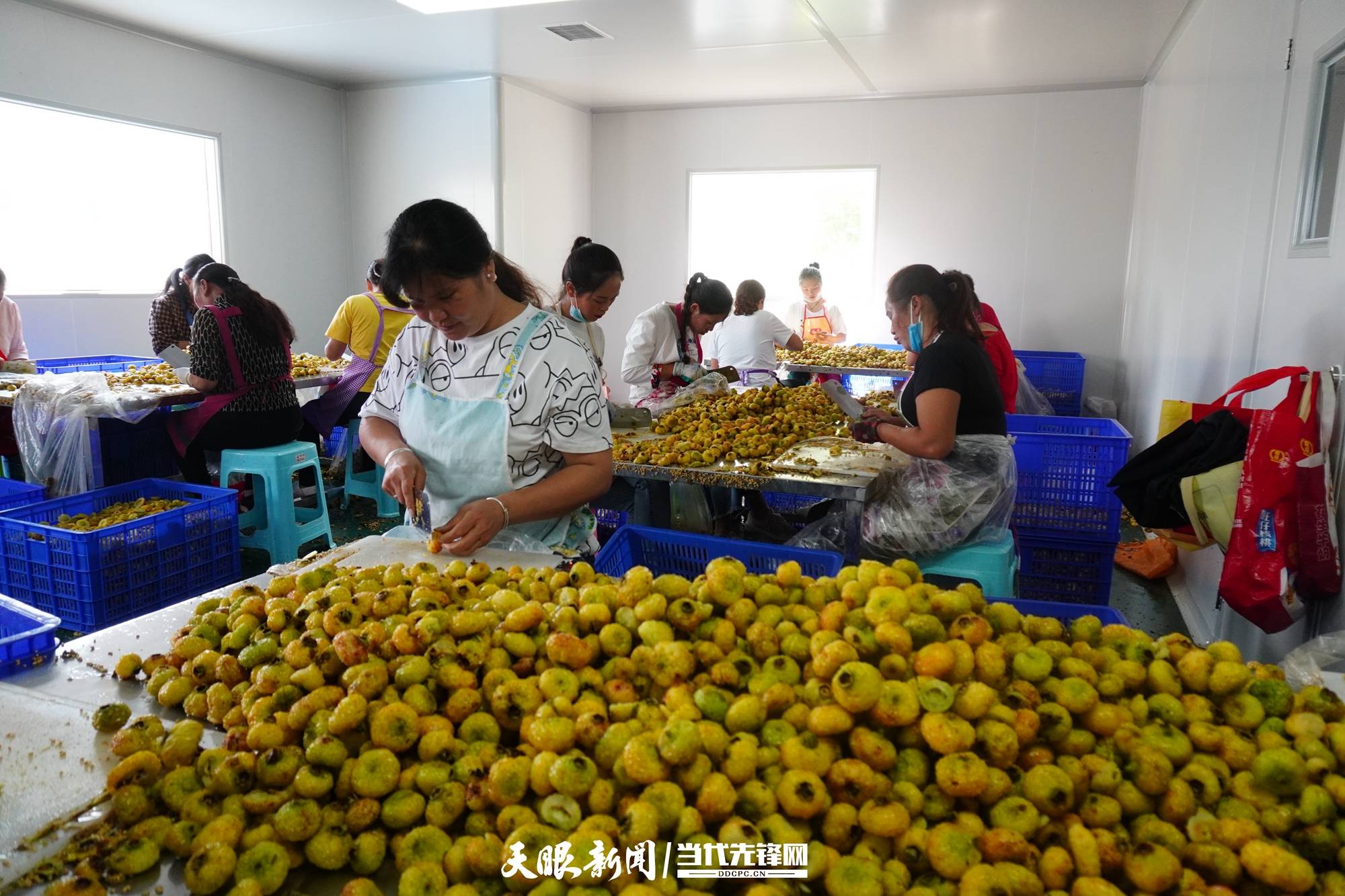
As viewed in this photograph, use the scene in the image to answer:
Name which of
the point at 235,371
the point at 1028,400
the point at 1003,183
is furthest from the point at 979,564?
the point at 1003,183

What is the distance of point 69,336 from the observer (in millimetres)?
6043

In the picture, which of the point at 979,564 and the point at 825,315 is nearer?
the point at 979,564

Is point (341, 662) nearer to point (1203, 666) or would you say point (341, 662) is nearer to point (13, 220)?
point (1203, 666)

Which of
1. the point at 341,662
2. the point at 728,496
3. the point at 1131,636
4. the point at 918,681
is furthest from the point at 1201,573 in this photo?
the point at 341,662

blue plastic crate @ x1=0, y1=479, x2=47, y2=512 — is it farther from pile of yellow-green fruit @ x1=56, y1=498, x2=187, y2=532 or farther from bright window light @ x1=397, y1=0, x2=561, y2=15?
bright window light @ x1=397, y1=0, x2=561, y2=15

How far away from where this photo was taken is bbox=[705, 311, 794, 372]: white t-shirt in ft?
20.6

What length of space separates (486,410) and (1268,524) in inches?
80.2

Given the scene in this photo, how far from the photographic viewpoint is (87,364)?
5523mm

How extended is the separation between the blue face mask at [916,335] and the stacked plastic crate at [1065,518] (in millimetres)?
784

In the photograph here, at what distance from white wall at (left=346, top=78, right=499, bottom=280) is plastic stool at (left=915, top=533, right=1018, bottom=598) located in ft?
19.2

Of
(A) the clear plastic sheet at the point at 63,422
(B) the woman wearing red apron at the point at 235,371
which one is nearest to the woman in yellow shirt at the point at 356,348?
(B) the woman wearing red apron at the point at 235,371

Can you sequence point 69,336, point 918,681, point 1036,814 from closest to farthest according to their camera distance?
point 1036,814 → point 918,681 → point 69,336

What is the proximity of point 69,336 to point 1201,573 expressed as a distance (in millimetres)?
7286

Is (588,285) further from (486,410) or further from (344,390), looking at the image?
(344,390)
